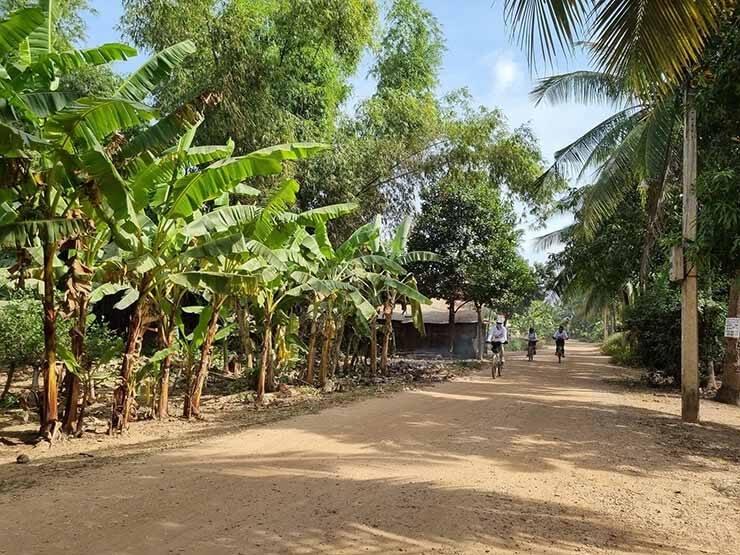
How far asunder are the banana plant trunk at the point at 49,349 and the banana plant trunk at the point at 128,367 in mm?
810

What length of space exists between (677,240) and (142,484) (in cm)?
845

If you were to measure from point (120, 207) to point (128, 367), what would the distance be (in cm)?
252

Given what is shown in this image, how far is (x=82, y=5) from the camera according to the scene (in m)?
17.4

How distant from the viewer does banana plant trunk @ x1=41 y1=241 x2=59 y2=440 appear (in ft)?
23.8

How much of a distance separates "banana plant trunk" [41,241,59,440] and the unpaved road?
166 cm

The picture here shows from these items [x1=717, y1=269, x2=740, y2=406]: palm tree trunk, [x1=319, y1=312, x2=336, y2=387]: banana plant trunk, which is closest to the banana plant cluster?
[x1=319, y1=312, x2=336, y2=387]: banana plant trunk

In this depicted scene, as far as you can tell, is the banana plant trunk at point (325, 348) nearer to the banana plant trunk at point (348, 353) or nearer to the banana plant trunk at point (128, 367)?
the banana plant trunk at point (348, 353)

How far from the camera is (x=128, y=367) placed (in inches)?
318

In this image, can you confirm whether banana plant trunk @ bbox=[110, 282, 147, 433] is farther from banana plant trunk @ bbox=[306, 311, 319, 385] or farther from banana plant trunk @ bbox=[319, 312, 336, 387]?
banana plant trunk @ bbox=[319, 312, 336, 387]

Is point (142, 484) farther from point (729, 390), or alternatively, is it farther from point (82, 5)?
point (82, 5)

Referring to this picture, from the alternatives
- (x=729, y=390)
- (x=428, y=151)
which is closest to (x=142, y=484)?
(x=729, y=390)

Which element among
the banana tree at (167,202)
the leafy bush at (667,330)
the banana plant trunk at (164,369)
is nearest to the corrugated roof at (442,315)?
the leafy bush at (667,330)

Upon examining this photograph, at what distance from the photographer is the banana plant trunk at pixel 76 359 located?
7.72 metres

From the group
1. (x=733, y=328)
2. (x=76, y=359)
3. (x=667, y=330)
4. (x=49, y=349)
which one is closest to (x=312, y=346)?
(x=76, y=359)
